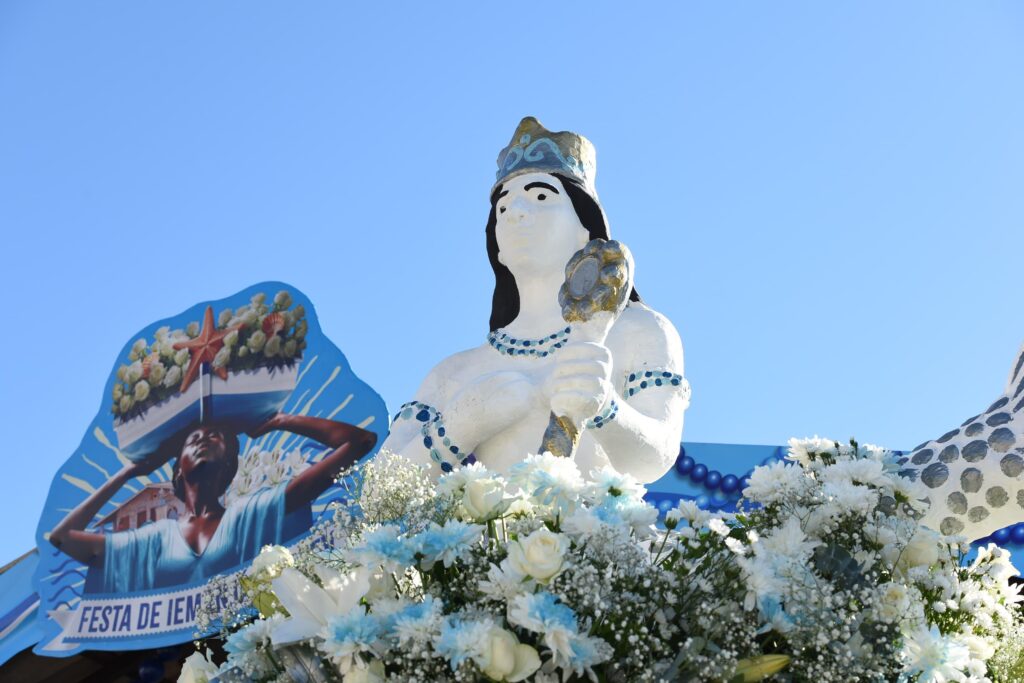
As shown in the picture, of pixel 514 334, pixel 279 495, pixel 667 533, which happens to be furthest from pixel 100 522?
pixel 667 533

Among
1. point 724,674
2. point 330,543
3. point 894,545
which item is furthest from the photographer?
point 330,543

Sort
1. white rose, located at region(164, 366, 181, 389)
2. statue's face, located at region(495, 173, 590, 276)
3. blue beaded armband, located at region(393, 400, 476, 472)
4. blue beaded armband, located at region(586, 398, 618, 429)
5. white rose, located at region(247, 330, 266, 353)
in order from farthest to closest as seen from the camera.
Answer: white rose, located at region(164, 366, 181, 389), white rose, located at region(247, 330, 266, 353), statue's face, located at region(495, 173, 590, 276), blue beaded armband, located at region(393, 400, 476, 472), blue beaded armband, located at region(586, 398, 618, 429)

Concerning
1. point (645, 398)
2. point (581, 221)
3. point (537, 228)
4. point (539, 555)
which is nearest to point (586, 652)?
point (539, 555)

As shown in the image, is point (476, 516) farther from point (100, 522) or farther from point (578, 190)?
point (100, 522)

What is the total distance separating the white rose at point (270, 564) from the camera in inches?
109

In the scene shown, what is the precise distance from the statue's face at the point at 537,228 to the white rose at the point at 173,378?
17.1 ft

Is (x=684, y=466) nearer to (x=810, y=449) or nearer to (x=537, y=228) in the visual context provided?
(x=537, y=228)

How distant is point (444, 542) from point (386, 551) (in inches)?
4.2

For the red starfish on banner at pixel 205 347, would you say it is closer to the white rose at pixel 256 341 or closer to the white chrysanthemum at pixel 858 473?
the white rose at pixel 256 341

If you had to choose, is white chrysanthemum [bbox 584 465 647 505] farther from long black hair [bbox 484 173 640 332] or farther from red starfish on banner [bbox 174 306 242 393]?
red starfish on banner [bbox 174 306 242 393]

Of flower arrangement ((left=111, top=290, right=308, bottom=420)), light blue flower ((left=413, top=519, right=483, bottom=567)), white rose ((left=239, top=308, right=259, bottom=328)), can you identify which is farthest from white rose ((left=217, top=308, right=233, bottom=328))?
light blue flower ((left=413, top=519, right=483, bottom=567))

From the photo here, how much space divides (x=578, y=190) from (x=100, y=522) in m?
5.44

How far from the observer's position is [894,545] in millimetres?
2729

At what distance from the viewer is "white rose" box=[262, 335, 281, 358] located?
9.10 m
